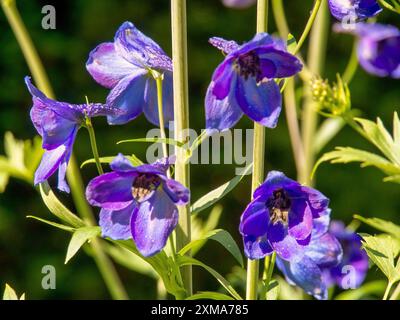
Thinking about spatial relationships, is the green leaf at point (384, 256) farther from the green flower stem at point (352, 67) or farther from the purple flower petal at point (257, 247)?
the green flower stem at point (352, 67)

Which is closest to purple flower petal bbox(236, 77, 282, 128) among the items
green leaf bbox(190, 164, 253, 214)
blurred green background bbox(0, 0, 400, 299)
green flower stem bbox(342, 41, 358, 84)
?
green leaf bbox(190, 164, 253, 214)

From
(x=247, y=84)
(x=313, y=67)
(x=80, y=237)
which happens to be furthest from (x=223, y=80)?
(x=313, y=67)

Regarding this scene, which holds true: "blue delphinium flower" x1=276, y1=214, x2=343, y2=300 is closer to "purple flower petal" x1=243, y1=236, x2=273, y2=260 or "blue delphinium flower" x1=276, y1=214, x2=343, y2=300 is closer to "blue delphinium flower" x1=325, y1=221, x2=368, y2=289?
"purple flower petal" x1=243, y1=236, x2=273, y2=260

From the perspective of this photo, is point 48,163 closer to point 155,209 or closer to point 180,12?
point 155,209

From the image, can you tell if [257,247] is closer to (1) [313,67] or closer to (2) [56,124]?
(2) [56,124]

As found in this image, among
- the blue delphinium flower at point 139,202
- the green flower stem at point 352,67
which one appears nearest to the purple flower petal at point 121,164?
the blue delphinium flower at point 139,202

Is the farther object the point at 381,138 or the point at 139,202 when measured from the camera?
the point at 381,138

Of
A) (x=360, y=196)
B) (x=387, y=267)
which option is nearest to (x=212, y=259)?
(x=360, y=196)
